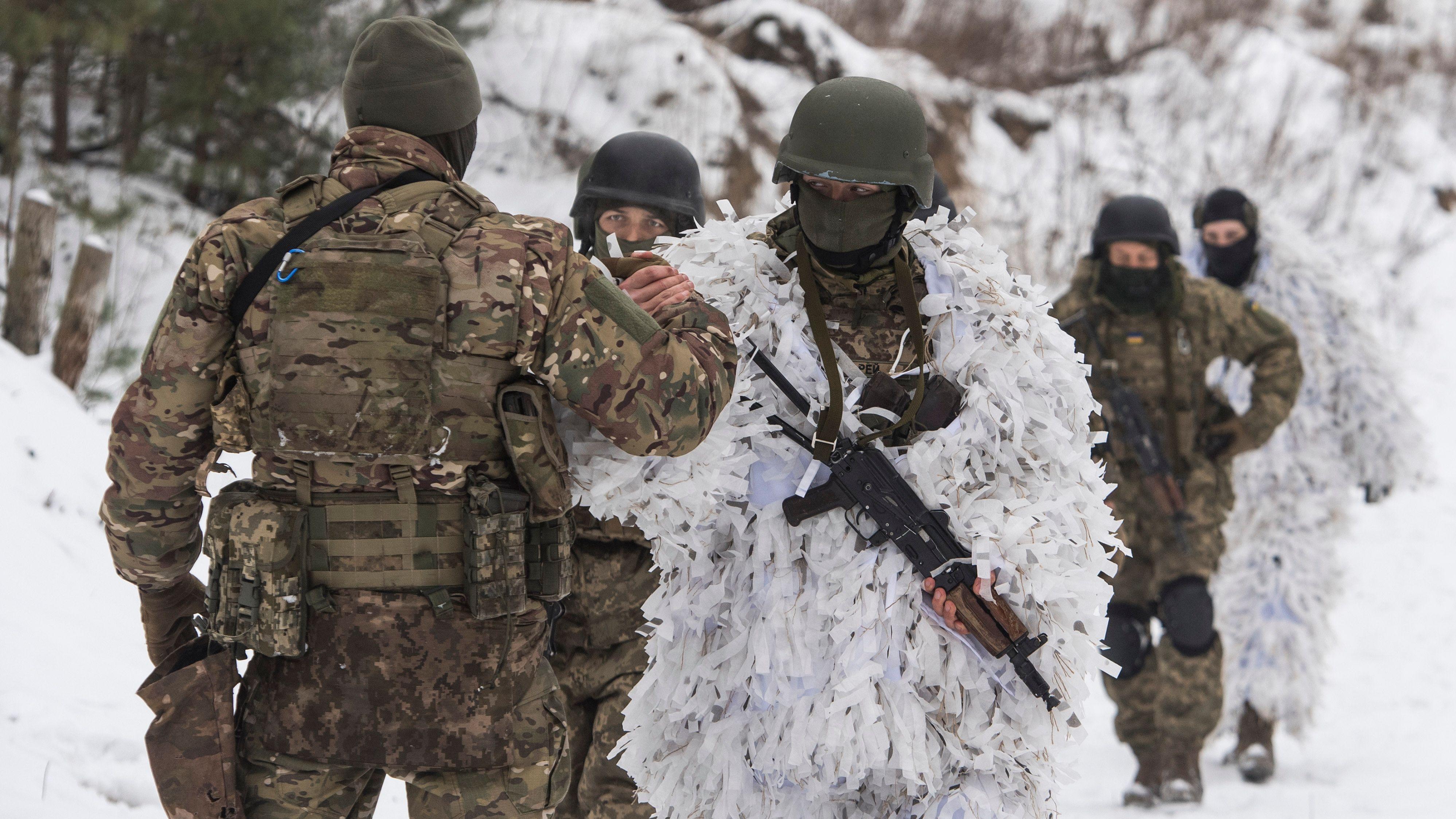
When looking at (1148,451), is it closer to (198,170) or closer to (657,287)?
(657,287)

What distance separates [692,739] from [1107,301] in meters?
2.94

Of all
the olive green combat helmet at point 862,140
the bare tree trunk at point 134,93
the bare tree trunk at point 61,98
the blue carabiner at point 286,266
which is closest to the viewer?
the blue carabiner at point 286,266

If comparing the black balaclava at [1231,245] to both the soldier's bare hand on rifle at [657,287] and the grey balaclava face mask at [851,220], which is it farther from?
the soldier's bare hand on rifle at [657,287]

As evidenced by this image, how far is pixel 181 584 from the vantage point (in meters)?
2.21

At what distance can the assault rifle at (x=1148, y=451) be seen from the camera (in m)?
4.84

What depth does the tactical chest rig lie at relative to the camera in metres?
1.97

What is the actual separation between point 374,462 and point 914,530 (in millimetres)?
1079

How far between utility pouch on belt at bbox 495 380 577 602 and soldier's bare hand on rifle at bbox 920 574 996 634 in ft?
2.48

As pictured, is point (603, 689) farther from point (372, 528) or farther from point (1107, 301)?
point (1107, 301)

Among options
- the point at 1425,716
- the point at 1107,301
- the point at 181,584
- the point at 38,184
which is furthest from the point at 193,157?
the point at 1425,716

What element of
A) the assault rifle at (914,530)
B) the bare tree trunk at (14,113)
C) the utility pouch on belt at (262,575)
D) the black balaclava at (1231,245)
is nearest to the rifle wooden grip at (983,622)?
the assault rifle at (914,530)

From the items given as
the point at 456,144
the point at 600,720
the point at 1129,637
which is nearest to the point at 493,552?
the point at 456,144

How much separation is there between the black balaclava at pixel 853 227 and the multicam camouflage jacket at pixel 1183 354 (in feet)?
7.89

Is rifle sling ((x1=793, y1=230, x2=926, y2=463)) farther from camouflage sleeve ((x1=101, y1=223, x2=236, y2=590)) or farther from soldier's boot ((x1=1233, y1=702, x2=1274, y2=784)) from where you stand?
soldier's boot ((x1=1233, y1=702, x2=1274, y2=784))
